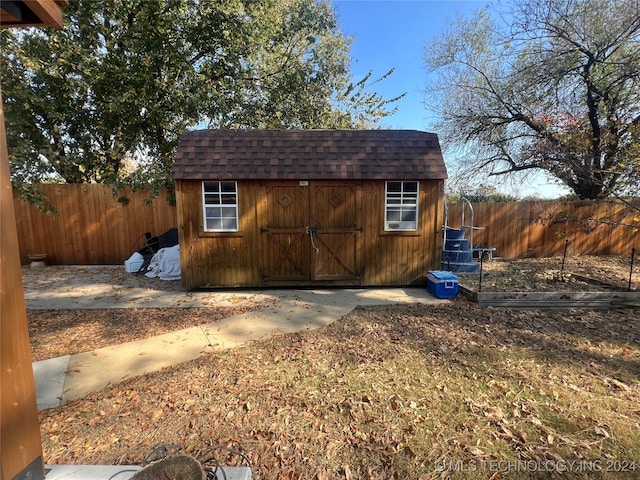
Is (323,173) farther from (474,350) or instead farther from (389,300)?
(474,350)

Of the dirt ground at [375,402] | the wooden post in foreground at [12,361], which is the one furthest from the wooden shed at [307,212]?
the wooden post in foreground at [12,361]

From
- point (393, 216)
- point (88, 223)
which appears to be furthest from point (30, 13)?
point (88, 223)

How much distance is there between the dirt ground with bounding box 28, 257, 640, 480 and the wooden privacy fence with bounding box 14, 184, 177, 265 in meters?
5.47

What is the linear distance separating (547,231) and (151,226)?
12.6 meters

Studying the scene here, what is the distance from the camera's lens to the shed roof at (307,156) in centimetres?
651

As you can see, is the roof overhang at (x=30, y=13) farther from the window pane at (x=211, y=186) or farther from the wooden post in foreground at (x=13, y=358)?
the window pane at (x=211, y=186)

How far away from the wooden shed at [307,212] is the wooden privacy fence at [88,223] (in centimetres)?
370

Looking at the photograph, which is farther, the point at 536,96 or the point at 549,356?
the point at 536,96

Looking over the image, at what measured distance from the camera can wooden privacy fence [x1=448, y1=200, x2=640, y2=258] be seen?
1005cm

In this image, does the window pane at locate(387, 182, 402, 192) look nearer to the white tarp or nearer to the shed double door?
the shed double door

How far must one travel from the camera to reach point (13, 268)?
66.8 inches

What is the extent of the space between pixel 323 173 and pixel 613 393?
5349 millimetres

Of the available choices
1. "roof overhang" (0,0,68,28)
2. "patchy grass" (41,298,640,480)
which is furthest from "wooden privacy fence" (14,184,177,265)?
"roof overhang" (0,0,68,28)

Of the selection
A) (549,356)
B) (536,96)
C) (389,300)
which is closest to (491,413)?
(549,356)
